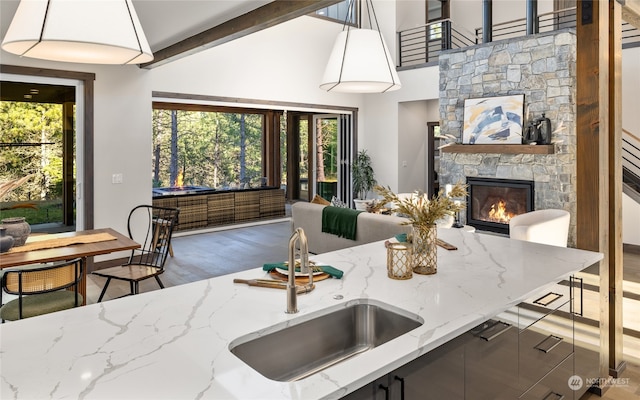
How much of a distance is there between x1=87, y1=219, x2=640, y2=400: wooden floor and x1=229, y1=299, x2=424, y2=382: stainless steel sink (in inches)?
64.2

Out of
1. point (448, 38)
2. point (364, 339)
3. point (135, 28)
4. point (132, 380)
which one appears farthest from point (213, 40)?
point (448, 38)

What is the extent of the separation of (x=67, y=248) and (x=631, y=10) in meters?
4.19

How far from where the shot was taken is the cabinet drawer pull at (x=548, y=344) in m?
2.00

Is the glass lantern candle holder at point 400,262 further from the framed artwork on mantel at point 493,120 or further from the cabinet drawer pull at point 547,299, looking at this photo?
the framed artwork on mantel at point 493,120

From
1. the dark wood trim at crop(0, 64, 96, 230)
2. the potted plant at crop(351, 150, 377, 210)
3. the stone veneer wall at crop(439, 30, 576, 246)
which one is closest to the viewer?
the dark wood trim at crop(0, 64, 96, 230)

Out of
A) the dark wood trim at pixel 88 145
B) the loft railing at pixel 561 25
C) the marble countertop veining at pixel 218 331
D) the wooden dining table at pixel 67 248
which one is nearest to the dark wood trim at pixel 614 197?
the marble countertop veining at pixel 218 331

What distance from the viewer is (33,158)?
17.2 feet

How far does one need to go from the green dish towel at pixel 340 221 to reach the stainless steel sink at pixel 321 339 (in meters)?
3.38

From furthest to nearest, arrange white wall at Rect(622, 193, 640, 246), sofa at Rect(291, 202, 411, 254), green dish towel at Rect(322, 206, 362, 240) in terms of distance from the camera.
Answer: white wall at Rect(622, 193, 640, 246), green dish towel at Rect(322, 206, 362, 240), sofa at Rect(291, 202, 411, 254)

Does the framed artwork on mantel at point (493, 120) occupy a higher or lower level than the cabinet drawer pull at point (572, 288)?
higher

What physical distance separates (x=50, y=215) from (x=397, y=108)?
21.3ft

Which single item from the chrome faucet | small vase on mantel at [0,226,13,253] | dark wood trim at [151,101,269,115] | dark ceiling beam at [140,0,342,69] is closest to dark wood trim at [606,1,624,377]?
dark ceiling beam at [140,0,342,69]

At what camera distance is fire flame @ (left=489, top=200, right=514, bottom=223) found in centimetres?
734

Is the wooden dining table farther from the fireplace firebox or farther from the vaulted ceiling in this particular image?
the fireplace firebox
